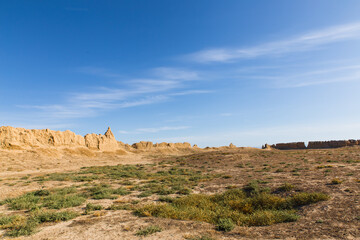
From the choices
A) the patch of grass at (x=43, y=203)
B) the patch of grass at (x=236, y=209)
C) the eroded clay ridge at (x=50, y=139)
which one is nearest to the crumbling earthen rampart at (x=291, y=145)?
the eroded clay ridge at (x=50, y=139)

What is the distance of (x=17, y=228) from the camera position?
785cm

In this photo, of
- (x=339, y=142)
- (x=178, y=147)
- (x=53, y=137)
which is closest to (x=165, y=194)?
(x=53, y=137)

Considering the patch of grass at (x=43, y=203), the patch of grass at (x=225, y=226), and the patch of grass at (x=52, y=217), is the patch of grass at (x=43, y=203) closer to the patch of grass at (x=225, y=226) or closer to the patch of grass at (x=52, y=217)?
the patch of grass at (x=52, y=217)

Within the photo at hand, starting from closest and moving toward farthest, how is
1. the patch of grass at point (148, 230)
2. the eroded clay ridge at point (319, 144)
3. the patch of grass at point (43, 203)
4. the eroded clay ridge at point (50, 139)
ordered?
1. the patch of grass at point (148, 230)
2. the patch of grass at point (43, 203)
3. the eroded clay ridge at point (50, 139)
4. the eroded clay ridge at point (319, 144)

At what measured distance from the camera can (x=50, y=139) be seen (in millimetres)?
53812

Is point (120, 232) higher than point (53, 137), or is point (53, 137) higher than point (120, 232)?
point (53, 137)

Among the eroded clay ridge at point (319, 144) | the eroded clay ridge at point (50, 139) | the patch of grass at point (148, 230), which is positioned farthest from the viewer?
the eroded clay ridge at point (319, 144)

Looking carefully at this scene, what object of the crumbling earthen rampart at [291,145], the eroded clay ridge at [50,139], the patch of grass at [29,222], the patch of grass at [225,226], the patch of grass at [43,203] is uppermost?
the eroded clay ridge at [50,139]

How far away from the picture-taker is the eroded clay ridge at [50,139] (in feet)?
149

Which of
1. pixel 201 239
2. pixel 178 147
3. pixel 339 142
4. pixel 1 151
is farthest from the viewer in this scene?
pixel 178 147

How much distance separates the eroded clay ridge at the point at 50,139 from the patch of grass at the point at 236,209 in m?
49.8

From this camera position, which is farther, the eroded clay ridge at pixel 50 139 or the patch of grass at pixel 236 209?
the eroded clay ridge at pixel 50 139

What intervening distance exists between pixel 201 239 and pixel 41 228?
658 centimetres

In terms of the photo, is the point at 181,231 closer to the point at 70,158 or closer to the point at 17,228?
the point at 17,228
